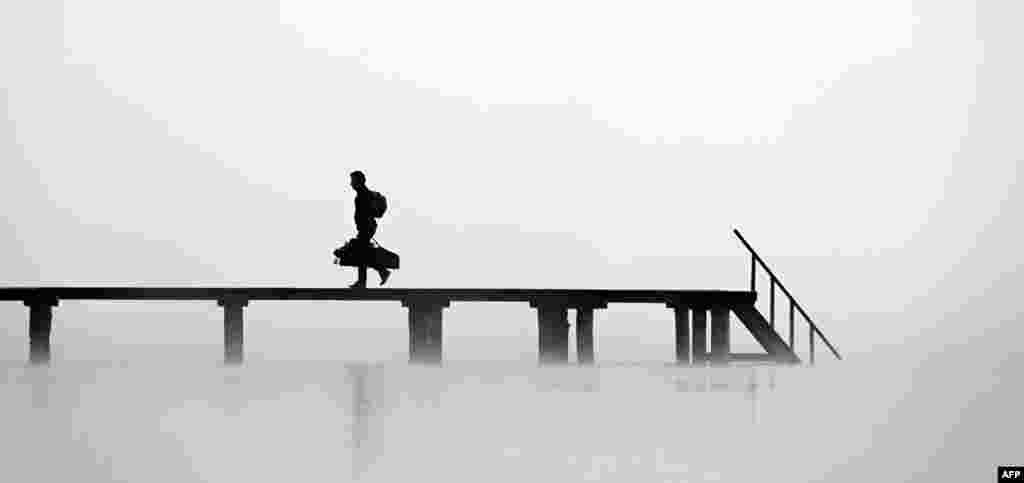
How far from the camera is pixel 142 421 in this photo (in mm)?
19766

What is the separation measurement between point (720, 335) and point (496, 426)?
1229 cm

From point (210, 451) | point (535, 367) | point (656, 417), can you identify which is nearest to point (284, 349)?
point (535, 367)

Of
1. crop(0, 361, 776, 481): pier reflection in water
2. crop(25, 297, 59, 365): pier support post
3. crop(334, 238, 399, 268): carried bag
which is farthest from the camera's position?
crop(25, 297, 59, 365): pier support post

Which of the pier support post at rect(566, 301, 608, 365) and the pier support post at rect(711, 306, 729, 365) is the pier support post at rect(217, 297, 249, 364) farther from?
the pier support post at rect(711, 306, 729, 365)

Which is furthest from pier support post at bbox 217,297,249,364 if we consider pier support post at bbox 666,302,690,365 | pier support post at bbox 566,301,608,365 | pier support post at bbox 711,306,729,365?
pier support post at bbox 711,306,729,365

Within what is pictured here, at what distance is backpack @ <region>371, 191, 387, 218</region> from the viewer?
2998 cm

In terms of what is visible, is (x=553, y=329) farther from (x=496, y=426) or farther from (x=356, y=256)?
(x=496, y=426)

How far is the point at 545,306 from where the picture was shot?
31344 mm

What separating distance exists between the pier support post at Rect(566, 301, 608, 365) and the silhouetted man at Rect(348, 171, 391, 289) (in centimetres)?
372

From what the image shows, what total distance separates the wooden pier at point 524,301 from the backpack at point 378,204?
4.25ft

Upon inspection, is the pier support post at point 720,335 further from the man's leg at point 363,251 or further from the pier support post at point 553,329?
the man's leg at point 363,251

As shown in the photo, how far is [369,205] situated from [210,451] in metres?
13.3

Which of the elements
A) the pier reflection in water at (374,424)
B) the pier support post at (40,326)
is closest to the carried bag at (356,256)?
the pier reflection in water at (374,424)

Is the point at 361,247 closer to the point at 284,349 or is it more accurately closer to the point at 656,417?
the point at 656,417
